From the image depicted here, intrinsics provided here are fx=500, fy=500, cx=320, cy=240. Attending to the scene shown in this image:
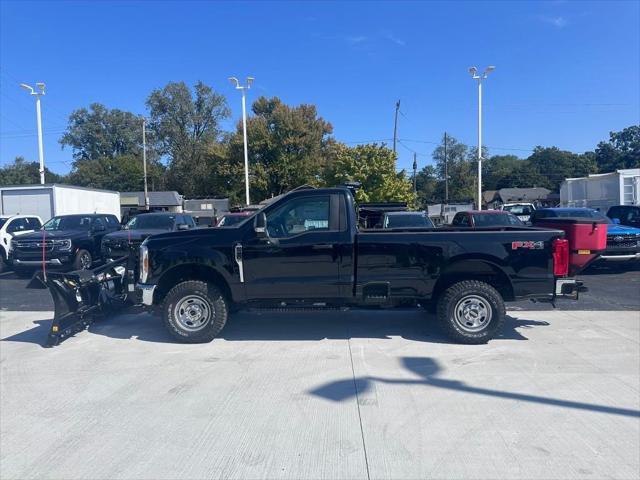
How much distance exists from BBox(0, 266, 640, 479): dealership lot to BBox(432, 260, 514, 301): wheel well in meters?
0.72

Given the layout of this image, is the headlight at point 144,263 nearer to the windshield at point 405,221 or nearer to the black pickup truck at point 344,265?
the black pickup truck at point 344,265

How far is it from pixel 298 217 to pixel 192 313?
6.55 feet

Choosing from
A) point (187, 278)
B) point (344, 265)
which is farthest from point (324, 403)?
point (187, 278)

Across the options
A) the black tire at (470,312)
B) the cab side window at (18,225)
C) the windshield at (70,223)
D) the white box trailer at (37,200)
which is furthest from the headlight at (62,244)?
the black tire at (470,312)

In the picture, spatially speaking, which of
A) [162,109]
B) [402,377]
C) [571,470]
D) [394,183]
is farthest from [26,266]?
[162,109]

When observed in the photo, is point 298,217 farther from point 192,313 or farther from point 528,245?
point 528,245

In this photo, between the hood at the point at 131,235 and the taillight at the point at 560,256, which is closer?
the taillight at the point at 560,256

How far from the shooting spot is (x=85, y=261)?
14.3 metres

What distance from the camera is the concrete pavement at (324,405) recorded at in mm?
3746

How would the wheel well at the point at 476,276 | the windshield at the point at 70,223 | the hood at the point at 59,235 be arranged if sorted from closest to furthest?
1. the wheel well at the point at 476,276
2. the hood at the point at 59,235
3. the windshield at the point at 70,223

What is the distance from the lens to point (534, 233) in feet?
22.0

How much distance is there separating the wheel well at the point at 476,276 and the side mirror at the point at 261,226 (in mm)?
2454

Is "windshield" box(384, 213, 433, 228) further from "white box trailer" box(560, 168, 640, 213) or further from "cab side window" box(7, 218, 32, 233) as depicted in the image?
"white box trailer" box(560, 168, 640, 213)

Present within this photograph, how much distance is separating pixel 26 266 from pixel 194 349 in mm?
9782
